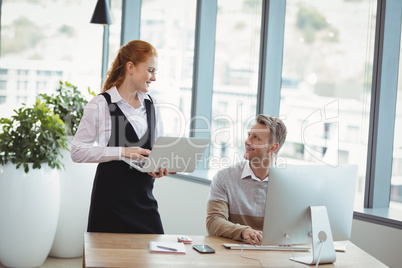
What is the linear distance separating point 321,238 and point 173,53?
3.06 metres

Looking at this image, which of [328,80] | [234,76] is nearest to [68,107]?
[234,76]

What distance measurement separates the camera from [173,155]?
2410 mm

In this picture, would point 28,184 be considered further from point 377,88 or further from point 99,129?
point 377,88

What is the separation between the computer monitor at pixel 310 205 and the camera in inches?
83.1

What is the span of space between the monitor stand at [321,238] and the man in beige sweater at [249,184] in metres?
0.42

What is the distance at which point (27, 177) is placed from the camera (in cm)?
394

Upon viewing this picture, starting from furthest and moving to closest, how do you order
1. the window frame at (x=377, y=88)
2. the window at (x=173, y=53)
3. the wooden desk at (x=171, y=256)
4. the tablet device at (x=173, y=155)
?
the window at (x=173, y=53), the window frame at (x=377, y=88), the tablet device at (x=173, y=155), the wooden desk at (x=171, y=256)

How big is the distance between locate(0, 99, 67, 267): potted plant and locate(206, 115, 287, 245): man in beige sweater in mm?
1879

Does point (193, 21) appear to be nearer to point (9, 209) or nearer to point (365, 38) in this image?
point (365, 38)

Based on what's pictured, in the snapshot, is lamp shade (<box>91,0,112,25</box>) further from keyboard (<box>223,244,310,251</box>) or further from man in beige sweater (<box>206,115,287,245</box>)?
keyboard (<box>223,244,310,251</box>)

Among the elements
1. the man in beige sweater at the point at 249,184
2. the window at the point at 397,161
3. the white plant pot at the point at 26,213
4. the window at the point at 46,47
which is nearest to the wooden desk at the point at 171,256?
the man in beige sweater at the point at 249,184

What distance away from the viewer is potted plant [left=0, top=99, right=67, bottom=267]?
12.9 ft

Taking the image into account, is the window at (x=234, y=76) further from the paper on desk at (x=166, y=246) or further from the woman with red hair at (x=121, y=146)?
the paper on desk at (x=166, y=246)

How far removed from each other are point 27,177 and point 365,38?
104 inches
